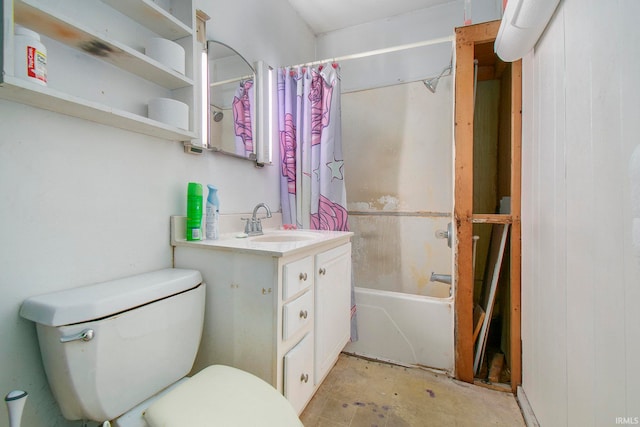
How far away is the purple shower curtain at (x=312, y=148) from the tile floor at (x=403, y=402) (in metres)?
0.29

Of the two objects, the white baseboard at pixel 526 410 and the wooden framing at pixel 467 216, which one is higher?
the wooden framing at pixel 467 216

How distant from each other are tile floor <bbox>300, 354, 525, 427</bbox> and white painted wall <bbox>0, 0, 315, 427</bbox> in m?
1.02

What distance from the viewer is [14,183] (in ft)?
2.38

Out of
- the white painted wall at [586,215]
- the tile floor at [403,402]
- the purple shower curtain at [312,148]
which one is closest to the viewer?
the white painted wall at [586,215]

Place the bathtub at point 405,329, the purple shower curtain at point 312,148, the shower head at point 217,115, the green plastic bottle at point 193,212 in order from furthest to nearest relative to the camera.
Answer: the purple shower curtain at point 312,148 < the bathtub at point 405,329 < the shower head at point 217,115 < the green plastic bottle at point 193,212

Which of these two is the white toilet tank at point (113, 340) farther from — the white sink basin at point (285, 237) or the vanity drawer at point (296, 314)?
the white sink basin at point (285, 237)

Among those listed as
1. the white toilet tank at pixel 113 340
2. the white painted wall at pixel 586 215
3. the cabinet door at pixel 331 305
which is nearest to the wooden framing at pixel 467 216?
the white painted wall at pixel 586 215

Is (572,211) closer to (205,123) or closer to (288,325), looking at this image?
(288,325)

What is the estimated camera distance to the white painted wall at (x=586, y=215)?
56cm

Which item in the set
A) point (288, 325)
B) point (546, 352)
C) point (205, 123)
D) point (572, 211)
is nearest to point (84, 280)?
point (288, 325)

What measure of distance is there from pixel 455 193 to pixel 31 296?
1.76m

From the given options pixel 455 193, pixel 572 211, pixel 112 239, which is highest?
pixel 455 193

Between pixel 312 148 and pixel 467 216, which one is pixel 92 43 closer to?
pixel 312 148

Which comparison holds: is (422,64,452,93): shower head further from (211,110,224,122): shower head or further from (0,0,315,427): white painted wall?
(0,0,315,427): white painted wall
